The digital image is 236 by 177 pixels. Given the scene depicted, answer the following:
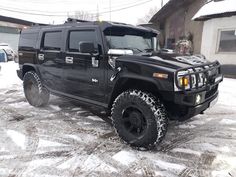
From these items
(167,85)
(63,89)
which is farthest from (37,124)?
(167,85)

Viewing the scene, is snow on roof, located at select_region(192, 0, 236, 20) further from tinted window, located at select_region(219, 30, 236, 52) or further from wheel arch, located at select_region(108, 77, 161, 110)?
wheel arch, located at select_region(108, 77, 161, 110)

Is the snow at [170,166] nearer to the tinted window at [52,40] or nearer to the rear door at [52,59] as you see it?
the rear door at [52,59]

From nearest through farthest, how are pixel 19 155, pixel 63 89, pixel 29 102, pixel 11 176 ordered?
pixel 11 176
pixel 19 155
pixel 63 89
pixel 29 102

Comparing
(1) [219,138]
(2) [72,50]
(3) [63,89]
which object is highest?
(2) [72,50]

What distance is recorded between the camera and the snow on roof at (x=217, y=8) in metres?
11.9

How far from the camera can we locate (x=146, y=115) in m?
3.70

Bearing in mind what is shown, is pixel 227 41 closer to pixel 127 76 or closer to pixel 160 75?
pixel 127 76

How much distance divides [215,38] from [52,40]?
33.2 feet

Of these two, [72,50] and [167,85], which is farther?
[72,50]

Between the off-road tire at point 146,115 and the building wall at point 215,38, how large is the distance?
9.99 meters

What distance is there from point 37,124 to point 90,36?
2.10 m

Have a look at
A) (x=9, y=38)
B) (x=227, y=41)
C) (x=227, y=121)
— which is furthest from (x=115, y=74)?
(x=9, y=38)

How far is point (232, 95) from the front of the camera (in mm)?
7820

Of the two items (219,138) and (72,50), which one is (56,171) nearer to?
(72,50)
